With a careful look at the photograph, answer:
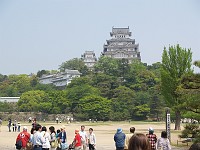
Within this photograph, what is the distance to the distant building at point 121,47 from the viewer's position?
119 meters

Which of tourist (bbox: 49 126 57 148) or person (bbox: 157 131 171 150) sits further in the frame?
tourist (bbox: 49 126 57 148)

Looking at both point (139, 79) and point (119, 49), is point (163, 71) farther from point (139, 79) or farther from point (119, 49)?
point (119, 49)

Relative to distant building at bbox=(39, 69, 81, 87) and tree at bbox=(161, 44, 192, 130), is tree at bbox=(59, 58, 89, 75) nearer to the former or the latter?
distant building at bbox=(39, 69, 81, 87)

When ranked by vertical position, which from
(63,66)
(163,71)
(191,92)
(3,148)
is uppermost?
(63,66)

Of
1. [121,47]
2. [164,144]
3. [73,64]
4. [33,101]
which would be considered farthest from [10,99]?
[164,144]

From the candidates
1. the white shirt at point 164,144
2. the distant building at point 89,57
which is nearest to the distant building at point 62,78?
the distant building at point 89,57

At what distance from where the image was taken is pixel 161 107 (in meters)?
64.1

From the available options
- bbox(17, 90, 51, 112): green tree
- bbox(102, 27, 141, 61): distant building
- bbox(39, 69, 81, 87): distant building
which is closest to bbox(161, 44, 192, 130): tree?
bbox(17, 90, 51, 112): green tree

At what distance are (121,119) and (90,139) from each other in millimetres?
51422

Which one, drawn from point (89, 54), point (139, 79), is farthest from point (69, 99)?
point (89, 54)

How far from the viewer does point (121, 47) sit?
121m

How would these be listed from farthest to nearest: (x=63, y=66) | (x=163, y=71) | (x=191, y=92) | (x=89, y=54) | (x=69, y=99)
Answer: (x=89, y=54) < (x=63, y=66) < (x=69, y=99) < (x=163, y=71) < (x=191, y=92)

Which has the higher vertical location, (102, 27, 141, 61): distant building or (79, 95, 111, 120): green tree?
(102, 27, 141, 61): distant building

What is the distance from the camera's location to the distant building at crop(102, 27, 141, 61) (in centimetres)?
11894
